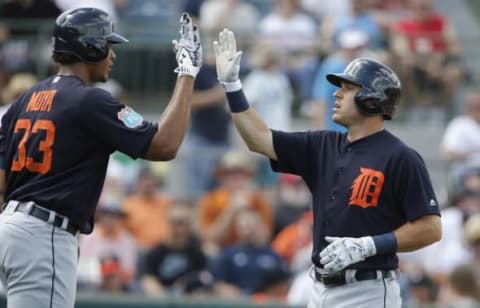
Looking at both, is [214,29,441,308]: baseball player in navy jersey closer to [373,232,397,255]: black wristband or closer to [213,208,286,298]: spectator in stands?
[373,232,397,255]: black wristband

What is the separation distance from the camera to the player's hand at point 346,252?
6.89 m

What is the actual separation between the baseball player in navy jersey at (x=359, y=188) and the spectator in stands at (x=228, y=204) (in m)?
4.46

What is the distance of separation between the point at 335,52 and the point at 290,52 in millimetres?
733

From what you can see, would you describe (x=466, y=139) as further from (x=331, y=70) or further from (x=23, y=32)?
(x=23, y=32)

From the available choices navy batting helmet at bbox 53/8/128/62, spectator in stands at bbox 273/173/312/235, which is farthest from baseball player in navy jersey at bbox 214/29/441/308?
spectator in stands at bbox 273/173/312/235

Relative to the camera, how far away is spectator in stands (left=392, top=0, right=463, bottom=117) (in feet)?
43.6

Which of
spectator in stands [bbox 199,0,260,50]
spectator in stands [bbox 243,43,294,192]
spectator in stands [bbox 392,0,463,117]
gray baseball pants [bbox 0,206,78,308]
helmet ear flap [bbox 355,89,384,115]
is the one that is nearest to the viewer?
gray baseball pants [bbox 0,206,78,308]

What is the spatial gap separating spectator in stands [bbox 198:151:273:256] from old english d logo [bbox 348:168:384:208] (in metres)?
4.75

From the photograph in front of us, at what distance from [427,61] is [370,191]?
21.1ft

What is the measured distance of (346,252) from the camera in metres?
6.89

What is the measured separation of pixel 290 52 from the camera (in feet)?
44.0

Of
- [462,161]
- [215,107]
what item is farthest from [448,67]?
[215,107]

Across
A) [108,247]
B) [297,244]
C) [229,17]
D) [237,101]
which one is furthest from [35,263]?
[229,17]

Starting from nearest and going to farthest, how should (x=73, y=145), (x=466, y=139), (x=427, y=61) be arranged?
(x=73, y=145) → (x=466, y=139) → (x=427, y=61)
